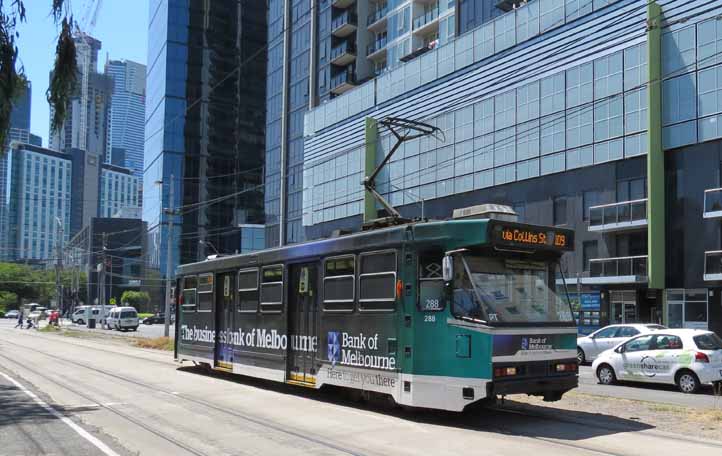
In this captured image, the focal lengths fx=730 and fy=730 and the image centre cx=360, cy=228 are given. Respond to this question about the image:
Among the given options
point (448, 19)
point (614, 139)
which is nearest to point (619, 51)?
point (614, 139)

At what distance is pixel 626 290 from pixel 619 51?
12738 millimetres

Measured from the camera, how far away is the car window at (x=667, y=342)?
17609 millimetres

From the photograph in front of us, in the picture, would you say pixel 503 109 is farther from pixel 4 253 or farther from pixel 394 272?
pixel 4 253

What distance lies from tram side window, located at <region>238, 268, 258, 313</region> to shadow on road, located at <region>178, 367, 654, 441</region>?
2.74m

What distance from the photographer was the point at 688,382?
56.1ft

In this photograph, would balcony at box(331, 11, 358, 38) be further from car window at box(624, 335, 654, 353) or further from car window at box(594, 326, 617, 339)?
car window at box(624, 335, 654, 353)

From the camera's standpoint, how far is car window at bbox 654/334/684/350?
693 inches

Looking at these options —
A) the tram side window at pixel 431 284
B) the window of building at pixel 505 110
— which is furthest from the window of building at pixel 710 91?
the tram side window at pixel 431 284

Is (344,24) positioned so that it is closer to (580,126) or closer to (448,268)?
(580,126)

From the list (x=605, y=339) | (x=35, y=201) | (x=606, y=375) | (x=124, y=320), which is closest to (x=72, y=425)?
(x=606, y=375)

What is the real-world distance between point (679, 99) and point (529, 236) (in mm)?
28807

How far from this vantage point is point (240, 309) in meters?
16.9

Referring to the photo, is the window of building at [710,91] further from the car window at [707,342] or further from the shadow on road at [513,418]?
the shadow on road at [513,418]

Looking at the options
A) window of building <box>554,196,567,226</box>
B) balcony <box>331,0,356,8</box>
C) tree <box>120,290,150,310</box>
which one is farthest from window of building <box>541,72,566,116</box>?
tree <box>120,290,150,310</box>
